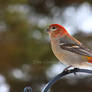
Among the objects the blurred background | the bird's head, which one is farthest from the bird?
the blurred background

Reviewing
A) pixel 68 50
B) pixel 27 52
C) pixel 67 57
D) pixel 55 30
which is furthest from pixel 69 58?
pixel 27 52

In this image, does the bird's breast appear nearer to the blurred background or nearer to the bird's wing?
the bird's wing

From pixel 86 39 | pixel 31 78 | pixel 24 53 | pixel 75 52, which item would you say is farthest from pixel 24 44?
pixel 75 52

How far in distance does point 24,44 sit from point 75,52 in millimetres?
3923

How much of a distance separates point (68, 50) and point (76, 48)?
0.09m

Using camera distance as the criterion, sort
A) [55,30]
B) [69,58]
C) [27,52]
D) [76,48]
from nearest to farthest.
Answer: [69,58] < [76,48] < [55,30] < [27,52]

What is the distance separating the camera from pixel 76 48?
4270 millimetres

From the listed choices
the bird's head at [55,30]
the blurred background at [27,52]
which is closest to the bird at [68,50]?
the bird's head at [55,30]

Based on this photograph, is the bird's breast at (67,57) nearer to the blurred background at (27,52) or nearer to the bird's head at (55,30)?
the bird's head at (55,30)

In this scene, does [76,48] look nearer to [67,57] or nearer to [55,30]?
[67,57]

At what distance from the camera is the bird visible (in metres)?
4.09

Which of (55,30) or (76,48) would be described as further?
(55,30)

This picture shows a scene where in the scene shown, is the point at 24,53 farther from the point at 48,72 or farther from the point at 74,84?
the point at 74,84

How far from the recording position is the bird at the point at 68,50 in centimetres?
409
